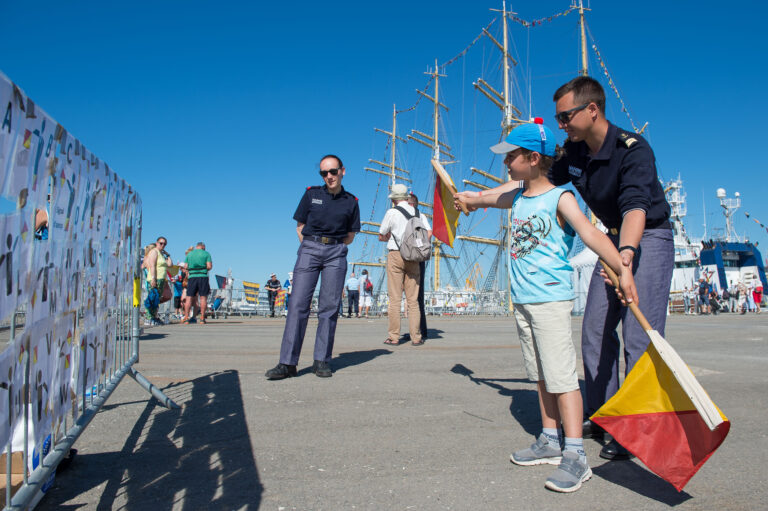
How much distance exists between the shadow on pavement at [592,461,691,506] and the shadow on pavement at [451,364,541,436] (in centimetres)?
55

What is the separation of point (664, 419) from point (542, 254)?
85 centimetres

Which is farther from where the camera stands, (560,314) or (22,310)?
(560,314)

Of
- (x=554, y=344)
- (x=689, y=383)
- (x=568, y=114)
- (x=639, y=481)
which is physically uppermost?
(x=568, y=114)

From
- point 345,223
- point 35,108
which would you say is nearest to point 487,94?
point 345,223

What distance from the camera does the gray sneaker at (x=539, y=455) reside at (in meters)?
2.40

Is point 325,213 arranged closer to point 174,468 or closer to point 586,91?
point 586,91

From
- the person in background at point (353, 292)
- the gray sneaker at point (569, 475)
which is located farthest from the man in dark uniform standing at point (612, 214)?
the person in background at point (353, 292)

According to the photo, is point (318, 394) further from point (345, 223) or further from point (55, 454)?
point (55, 454)

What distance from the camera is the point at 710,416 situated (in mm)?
1876

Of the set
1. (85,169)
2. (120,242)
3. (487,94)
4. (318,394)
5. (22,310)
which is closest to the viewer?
(22,310)

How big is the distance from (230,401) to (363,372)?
156 cm

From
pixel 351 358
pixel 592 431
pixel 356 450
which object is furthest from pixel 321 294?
pixel 592 431

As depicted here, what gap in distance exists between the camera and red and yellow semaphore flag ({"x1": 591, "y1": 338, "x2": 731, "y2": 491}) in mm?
1939

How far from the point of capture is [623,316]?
2.85 meters
